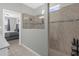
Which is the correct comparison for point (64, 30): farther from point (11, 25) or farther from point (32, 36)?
point (11, 25)

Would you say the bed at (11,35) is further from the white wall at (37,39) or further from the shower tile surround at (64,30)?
the shower tile surround at (64,30)

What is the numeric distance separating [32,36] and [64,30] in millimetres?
565

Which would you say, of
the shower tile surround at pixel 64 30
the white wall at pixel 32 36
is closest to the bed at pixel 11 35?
the white wall at pixel 32 36

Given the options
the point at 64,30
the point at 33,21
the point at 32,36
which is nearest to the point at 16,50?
the point at 32,36

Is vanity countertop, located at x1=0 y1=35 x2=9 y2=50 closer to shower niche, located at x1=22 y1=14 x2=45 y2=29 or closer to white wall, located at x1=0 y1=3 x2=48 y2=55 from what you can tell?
white wall, located at x1=0 y1=3 x2=48 y2=55

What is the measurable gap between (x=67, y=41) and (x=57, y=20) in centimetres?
39

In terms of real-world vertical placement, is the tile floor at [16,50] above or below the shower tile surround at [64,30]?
below

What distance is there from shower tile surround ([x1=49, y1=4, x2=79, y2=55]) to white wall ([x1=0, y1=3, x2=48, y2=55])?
110 mm

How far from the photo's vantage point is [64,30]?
174cm

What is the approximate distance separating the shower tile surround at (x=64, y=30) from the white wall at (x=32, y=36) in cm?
11

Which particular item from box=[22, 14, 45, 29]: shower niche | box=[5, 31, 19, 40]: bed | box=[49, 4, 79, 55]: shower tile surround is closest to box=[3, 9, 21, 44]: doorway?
box=[5, 31, 19, 40]: bed

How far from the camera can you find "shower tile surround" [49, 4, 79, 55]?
1.65 m

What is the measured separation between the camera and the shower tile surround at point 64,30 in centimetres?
165

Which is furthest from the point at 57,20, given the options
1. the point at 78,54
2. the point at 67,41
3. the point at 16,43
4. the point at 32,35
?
the point at 16,43
